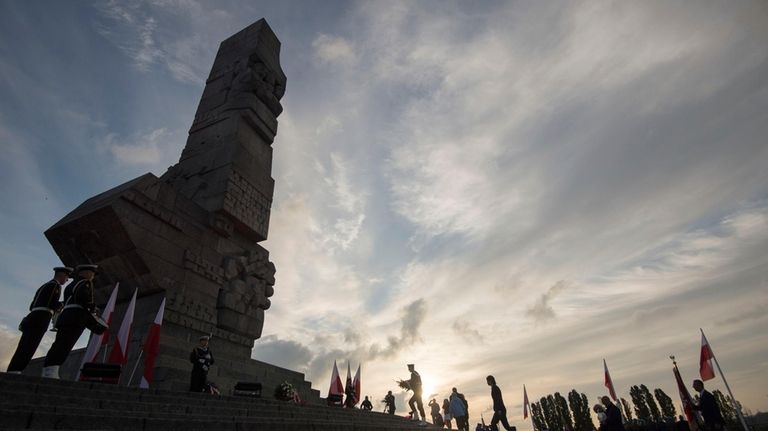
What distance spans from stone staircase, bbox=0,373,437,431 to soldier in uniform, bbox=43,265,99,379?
1009 millimetres

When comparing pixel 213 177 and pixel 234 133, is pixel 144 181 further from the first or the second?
pixel 234 133

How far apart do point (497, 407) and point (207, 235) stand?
32.8 ft

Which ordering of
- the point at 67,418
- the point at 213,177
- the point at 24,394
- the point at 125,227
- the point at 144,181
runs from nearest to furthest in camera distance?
the point at 67,418, the point at 24,394, the point at 125,227, the point at 144,181, the point at 213,177

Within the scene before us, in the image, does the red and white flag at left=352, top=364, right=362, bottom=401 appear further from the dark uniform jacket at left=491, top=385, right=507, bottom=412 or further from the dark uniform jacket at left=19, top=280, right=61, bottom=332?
the dark uniform jacket at left=19, top=280, right=61, bottom=332

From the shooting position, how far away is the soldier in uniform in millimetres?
5941

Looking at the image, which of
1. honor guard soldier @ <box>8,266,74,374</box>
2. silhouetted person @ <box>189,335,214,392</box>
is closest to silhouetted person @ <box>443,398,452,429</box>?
silhouetted person @ <box>189,335,214,392</box>

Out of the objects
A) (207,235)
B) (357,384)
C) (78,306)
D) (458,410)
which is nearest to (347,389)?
(357,384)

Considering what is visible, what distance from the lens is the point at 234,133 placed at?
566 inches

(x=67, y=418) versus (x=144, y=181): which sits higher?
(x=144, y=181)

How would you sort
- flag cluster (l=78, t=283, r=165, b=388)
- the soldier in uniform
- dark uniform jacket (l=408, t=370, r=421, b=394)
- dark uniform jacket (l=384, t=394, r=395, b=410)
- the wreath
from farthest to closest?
dark uniform jacket (l=384, t=394, r=395, b=410)
dark uniform jacket (l=408, t=370, r=421, b=394)
the wreath
flag cluster (l=78, t=283, r=165, b=388)
the soldier in uniform

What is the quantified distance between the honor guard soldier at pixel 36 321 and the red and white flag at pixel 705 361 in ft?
56.0

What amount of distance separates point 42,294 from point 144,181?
522 cm

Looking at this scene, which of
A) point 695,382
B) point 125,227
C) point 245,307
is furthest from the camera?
point 245,307

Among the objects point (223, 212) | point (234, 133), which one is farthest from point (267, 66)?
point (223, 212)
